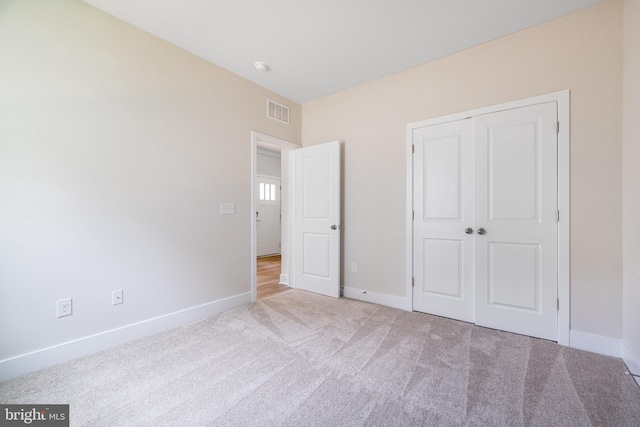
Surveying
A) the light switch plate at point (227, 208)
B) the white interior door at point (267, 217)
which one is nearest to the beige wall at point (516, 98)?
the light switch plate at point (227, 208)

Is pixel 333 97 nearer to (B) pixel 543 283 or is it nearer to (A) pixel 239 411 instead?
(B) pixel 543 283

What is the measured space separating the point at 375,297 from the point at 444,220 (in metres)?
1.23

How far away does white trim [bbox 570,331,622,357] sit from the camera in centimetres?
191

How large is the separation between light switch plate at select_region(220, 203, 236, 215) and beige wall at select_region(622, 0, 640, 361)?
11.0 feet

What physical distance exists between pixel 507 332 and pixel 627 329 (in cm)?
74

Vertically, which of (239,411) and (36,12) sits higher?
(36,12)

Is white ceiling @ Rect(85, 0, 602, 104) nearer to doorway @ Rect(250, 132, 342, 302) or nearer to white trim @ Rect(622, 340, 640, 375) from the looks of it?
doorway @ Rect(250, 132, 342, 302)

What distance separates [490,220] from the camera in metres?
2.40

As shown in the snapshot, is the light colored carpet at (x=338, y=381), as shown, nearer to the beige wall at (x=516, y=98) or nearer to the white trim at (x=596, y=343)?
the white trim at (x=596, y=343)

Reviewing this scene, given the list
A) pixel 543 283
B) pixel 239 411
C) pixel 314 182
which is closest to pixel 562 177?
pixel 543 283

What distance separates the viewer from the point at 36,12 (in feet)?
5.83

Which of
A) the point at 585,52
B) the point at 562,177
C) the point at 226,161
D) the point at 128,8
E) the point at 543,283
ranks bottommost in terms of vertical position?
the point at 543,283

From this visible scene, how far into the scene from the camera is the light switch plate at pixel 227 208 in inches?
112
